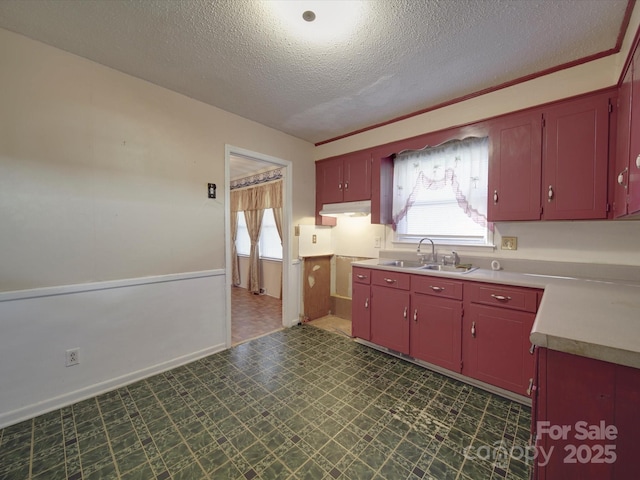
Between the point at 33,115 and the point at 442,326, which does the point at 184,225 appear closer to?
the point at 33,115

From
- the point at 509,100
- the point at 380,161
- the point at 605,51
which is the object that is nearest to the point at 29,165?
the point at 380,161

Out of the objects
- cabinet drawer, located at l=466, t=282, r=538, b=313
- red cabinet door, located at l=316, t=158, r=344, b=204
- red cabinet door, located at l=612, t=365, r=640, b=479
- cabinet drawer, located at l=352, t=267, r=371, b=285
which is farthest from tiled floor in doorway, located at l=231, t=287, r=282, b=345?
red cabinet door, located at l=612, t=365, r=640, b=479

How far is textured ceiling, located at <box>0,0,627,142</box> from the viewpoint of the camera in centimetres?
152

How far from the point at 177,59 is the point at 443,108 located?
240 cm

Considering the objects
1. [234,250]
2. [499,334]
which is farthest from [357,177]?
[234,250]

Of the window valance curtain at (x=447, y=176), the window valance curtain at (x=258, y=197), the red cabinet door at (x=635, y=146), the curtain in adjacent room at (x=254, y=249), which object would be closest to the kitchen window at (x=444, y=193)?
the window valance curtain at (x=447, y=176)

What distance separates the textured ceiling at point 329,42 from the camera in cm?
152

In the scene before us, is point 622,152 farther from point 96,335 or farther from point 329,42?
point 96,335

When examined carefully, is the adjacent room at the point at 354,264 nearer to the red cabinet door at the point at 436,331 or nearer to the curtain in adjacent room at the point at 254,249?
the red cabinet door at the point at 436,331

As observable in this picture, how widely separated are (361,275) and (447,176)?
4.57 ft

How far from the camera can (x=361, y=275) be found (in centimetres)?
292

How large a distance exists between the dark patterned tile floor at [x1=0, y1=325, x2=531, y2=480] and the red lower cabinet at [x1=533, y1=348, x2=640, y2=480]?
684 millimetres

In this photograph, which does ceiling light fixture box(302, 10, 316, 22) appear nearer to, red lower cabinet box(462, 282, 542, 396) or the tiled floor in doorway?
red lower cabinet box(462, 282, 542, 396)

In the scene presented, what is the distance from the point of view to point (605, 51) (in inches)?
71.9
